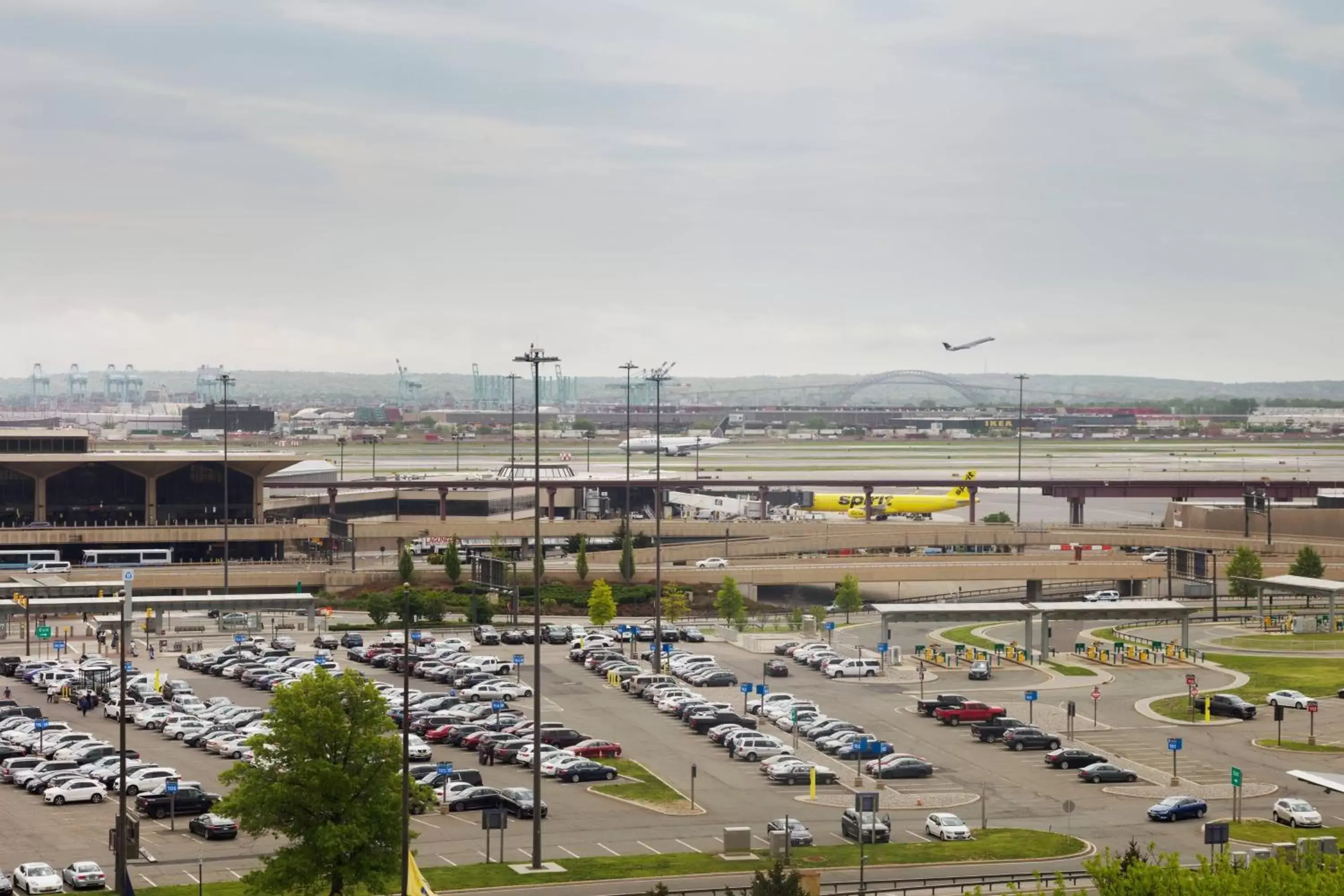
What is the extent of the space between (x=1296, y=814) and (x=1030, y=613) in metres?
32.6

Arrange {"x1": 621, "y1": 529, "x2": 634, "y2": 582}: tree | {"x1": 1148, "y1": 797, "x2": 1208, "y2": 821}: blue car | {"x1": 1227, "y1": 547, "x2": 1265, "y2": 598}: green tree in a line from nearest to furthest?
{"x1": 1148, "y1": 797, "x2": 1208, "y2": 821}: blue car < {"x1": 1227, "y1": 547, "x2": 1265, "y2": 598}: green tree < {"x1": 621, "y1": 529, "x2": 634, "y2": 582}: tree

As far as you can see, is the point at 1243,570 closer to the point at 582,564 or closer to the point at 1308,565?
the point at 1308,565

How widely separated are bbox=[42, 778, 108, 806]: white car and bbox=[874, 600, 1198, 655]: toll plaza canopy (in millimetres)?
38226

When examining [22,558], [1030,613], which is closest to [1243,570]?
[1030,613]

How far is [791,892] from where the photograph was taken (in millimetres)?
32531

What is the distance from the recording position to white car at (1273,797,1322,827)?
48.7 meters

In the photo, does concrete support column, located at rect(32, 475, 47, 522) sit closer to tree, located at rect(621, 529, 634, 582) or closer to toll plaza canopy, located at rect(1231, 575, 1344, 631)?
tree, located at rect(621, 529, 634, 582)

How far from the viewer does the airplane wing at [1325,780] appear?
159 feet

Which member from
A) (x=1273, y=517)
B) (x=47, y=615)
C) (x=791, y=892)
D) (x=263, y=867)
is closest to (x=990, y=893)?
(x=791, y=892)

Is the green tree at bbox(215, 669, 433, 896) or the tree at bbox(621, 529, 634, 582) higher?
the green tree at bbox(215, 669, 433, 896)

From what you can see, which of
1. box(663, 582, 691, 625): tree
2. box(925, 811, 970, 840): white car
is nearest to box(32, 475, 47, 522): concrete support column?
box(663, 582, 691, 625): tree

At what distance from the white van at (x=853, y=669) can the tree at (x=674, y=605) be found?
20.2m

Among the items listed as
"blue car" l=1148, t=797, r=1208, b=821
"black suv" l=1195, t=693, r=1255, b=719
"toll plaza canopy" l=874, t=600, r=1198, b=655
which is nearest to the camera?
"blue car" l=1148, t=797, r=1208, b=821

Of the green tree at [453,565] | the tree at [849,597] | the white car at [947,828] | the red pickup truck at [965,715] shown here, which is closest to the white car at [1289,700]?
the red pickup truck at [965,715]
